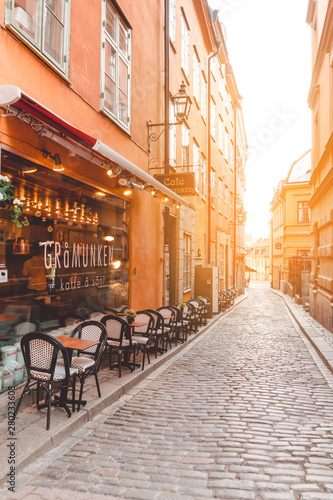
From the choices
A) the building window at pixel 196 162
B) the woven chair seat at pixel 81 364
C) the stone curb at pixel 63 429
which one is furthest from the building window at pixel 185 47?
the woven chair seat at pixel 81 364

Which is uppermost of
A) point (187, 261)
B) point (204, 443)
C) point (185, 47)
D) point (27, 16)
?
point (185, 47)

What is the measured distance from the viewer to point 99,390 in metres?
5.54

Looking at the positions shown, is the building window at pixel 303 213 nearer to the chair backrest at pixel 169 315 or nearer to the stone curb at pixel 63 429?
the chair backrest at pixel 169 315

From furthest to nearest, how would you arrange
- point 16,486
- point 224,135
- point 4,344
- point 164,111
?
point 224,135
point 164,111
point 4,344
point 16,486

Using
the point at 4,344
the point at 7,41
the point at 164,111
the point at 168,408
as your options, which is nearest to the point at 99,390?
the point at 168,408

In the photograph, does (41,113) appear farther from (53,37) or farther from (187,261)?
(187,261)

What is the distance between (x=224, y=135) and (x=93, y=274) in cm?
2069

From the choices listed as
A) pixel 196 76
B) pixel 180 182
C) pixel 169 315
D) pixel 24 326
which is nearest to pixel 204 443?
pixel 24 326

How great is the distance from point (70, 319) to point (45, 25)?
4686 mm

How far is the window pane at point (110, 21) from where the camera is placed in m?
8.26

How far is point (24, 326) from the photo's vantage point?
5848 millimetres

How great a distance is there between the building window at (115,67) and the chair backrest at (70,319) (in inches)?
156

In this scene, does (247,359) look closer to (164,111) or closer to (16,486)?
(16,486)

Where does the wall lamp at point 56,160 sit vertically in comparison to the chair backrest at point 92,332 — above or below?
above
